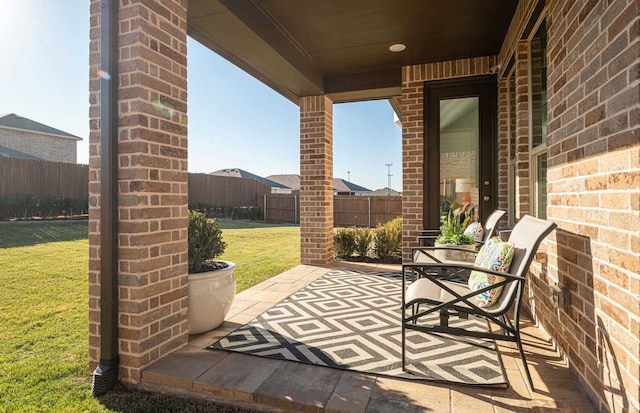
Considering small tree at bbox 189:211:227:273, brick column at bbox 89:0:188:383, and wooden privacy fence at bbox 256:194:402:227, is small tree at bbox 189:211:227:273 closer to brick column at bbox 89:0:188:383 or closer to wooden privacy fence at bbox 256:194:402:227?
brick column at bbox 89:0:188:383

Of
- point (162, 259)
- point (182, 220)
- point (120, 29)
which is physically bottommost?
point (162, 259)

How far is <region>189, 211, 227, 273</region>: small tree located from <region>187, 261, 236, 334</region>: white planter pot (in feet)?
0.62

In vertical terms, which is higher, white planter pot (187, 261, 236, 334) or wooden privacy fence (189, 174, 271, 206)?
wooden privacy fence (189, 174, 271, 206)

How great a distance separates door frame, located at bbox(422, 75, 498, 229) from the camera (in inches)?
189

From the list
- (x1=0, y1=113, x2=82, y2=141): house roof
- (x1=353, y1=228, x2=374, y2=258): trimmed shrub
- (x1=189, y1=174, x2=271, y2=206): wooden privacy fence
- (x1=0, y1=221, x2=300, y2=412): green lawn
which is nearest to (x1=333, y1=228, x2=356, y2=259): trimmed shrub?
(x1=353, y1=228, x2=374, y2=258): trimmed shrub

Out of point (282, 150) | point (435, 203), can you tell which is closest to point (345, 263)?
point (435, 203)

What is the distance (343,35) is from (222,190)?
15284 mm

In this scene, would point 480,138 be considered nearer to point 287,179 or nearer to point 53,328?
point 53,328

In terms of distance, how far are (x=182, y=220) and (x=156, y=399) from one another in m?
1.07

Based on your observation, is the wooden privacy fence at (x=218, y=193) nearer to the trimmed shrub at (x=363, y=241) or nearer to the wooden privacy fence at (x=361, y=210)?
the wooden privacy fence at (x=361, y=210)

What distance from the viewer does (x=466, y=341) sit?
2.55 meters

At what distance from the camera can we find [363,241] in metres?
6.10

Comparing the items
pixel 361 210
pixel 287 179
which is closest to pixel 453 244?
pixel 361 210

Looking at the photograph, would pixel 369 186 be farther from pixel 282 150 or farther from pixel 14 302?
pixel 14 302
